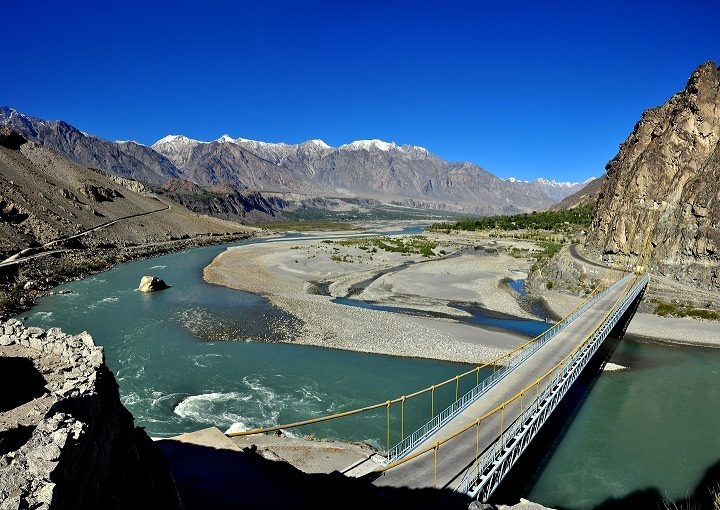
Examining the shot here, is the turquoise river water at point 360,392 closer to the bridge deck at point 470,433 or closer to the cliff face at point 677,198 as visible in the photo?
the bridge deck at point 470,433

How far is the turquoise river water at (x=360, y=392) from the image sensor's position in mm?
18756

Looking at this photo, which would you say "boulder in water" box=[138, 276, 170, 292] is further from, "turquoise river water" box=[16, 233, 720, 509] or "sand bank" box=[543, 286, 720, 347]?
"sand bank" box=[543, 286, 720, 347]

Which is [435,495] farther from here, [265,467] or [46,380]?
[46,380]

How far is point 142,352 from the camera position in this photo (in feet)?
102

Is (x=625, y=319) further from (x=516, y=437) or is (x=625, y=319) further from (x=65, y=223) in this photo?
(x=65, y=223)

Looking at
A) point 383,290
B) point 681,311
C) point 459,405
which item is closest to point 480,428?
point 459,405

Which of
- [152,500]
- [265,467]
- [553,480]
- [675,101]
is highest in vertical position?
[675,101]

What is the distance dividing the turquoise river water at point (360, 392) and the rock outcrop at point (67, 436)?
1019 centimetres

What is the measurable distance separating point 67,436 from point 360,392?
63.7 feet

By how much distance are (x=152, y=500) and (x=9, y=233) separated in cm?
7375

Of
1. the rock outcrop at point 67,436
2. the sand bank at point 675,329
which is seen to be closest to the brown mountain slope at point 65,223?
the rock outcrop at point 67,436

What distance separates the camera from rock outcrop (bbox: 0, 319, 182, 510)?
20.5ft

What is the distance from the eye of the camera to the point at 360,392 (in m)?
25.1

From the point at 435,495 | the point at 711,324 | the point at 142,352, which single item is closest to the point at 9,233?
the point at 142,352
